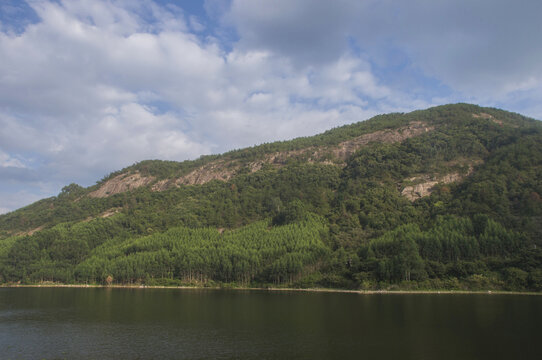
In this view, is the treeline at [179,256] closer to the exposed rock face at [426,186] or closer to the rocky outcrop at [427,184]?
the exposed rock face at [426,186]

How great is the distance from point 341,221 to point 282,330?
259ft

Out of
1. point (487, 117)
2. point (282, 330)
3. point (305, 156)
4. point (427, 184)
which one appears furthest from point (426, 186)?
point (282, 330)

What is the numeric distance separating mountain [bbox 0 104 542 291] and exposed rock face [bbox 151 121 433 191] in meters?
0.85

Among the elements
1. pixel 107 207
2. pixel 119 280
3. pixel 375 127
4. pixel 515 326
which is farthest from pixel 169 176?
pixel 515 326

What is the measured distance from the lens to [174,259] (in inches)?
3949

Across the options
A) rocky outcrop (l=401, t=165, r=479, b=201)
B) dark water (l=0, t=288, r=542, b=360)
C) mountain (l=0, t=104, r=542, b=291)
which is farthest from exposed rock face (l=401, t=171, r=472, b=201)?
dark water (l=0, t=288, r=542, b=360)

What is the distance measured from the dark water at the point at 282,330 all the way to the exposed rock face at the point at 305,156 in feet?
376

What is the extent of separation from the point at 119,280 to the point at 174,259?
17.8m

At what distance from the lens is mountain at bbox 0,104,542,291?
79.3m

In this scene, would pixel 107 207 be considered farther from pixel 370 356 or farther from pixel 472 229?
pixel 370 356

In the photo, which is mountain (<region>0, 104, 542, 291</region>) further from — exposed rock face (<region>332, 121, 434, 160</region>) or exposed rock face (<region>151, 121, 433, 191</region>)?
exposed rock face (<region>151, 121, 433, 191</region>)

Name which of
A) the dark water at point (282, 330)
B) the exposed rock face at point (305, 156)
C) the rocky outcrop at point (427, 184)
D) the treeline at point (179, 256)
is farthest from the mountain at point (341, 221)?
the dark water at point (282, 330)

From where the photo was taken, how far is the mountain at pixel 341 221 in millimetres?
79312

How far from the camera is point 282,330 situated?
38.8 m
